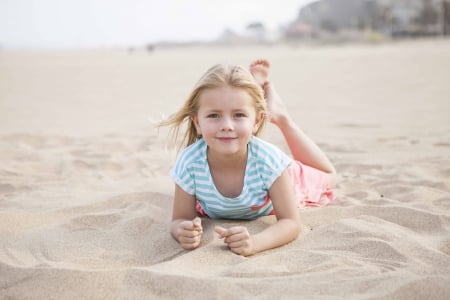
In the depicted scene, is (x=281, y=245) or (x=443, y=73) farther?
(x=443, y=73)

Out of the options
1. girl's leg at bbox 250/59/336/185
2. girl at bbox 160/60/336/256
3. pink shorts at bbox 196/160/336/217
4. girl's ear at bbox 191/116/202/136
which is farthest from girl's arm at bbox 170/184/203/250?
girl's leg at bbox 250/59/336/185

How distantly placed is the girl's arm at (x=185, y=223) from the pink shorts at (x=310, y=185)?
0.83 m

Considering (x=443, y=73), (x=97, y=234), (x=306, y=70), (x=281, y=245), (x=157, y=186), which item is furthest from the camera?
(x=306, y=70)

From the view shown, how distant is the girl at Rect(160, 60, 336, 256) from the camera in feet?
8.54

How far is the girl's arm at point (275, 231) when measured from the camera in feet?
8.09

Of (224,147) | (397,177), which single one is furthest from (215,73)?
(397,177)

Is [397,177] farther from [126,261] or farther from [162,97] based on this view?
[162,97]

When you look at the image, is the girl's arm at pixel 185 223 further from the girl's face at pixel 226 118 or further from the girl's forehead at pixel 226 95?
the girl's forehead at pixel 226 95

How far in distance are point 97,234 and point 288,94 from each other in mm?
9794

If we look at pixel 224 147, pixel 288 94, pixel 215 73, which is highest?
pixel 215 73

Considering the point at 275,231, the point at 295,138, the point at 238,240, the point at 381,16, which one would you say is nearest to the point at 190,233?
the point at 238,240

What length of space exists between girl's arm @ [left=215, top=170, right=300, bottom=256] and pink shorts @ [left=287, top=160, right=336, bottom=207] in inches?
24.1

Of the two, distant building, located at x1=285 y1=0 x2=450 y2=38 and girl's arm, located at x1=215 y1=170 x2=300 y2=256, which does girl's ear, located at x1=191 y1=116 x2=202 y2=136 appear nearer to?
girl's arm, located at x1=215 y1=170 x2=300 y2=256

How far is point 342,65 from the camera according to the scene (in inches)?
741
